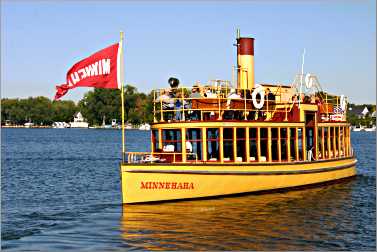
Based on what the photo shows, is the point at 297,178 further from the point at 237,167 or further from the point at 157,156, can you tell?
the point at 157,156

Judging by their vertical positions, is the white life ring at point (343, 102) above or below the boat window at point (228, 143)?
above

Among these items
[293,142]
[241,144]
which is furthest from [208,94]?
[293,142]

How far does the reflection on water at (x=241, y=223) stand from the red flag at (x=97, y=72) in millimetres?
5057

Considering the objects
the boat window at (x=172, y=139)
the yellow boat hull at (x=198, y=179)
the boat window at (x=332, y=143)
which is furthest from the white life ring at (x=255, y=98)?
the boat window at (x=332, y=143)

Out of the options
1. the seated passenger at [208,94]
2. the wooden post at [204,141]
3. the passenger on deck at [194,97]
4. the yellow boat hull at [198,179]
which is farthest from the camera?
the seated passenger at [208,94]

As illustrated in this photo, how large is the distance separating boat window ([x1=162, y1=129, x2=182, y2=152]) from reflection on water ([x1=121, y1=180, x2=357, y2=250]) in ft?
9.78

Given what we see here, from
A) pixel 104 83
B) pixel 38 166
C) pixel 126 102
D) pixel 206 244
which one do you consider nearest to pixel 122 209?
pixel 104 83

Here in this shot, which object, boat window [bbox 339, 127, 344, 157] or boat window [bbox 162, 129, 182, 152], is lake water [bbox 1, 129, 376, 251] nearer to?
boat window [bbox 162, 129, 182, 152]

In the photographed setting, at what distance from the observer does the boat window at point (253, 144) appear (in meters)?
27.4

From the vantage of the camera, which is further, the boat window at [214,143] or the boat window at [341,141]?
the boat window at [341,141]

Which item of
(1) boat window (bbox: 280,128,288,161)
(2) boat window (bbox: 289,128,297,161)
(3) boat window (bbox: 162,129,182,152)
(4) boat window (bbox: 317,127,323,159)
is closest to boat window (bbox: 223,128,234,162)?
(3) boat window (bbox: 162,129,182,152)

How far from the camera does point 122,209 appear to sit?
2427 cm

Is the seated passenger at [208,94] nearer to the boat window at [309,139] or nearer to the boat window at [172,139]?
the boat window at [172,139]

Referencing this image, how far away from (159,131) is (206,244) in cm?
938
